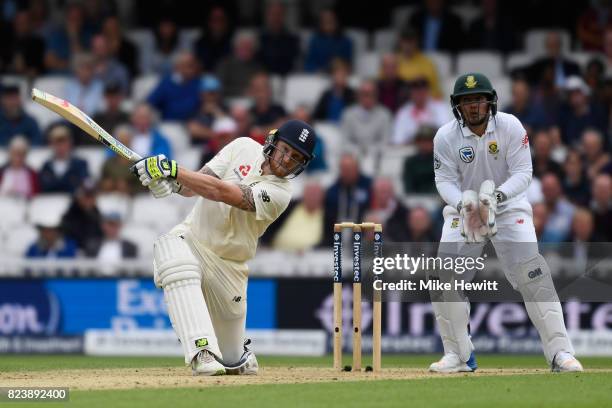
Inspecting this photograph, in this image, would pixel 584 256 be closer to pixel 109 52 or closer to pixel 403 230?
pixel 403 230

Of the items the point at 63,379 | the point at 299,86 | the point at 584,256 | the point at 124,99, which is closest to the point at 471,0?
the point at 299,86

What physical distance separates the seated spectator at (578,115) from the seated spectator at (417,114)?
1238 mm

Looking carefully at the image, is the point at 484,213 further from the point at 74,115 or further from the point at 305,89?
the point at 305,89

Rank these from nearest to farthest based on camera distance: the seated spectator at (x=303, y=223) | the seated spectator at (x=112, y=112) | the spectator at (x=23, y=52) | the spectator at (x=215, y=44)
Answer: the seated spectator at (x=303, y=223) < the seated spectator at (x=112, y=112) < the spectator at (x=215, y=44) < the spectator at (x=23, y=52)

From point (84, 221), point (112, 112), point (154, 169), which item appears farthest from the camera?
point (112, 112)

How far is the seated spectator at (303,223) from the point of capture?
13.8 m

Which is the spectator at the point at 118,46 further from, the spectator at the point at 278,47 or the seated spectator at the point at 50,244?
the seated spectator at the point at 50,244

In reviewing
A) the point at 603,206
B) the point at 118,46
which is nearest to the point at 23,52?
the point at 118,46

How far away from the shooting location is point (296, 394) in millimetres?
7746

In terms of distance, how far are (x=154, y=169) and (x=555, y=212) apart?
6108mm

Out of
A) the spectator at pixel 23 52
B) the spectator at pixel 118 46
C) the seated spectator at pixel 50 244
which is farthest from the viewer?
the spectator at pixel 23 52

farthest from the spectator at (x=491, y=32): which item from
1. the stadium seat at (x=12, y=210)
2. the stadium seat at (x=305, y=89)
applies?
the stadium seat at (x=12, y=210)
